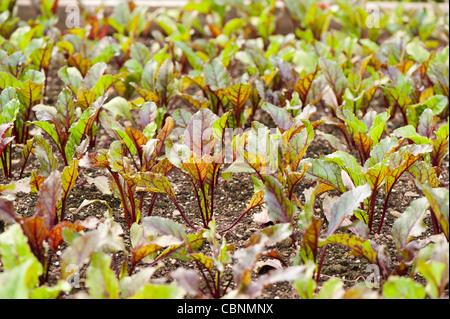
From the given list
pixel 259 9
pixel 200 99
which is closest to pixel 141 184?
pixel 200 99

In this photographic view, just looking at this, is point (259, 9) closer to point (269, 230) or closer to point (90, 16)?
point (90, 16)

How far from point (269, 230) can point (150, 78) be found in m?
1.13

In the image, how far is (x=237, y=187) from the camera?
2334 millimetres

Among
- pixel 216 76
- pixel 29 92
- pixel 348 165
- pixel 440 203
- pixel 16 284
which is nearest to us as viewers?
pixel 16 284

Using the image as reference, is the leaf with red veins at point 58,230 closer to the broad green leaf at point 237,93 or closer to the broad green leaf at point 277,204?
the broad green leaf at point 277,204

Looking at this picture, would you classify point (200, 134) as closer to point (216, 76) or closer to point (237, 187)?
point (237, 187)

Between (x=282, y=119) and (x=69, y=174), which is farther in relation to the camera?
(x=282, y=119)

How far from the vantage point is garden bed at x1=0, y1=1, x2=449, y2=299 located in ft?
4.98

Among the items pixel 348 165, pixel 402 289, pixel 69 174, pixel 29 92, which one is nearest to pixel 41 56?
pixel 29 92

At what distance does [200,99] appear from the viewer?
8.02 ft

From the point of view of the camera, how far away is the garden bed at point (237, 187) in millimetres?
1517

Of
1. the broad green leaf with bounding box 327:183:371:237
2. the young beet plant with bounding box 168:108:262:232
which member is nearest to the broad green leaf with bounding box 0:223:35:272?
the young beet plant with bounding box 168:108:262:232

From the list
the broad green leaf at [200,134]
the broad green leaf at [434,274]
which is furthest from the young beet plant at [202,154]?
the broad green leaf at [434,274]

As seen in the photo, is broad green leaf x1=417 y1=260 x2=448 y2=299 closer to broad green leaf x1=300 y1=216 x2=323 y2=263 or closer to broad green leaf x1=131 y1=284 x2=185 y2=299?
broad green leaf x1=300 y1=216 x2=323 y2=263
